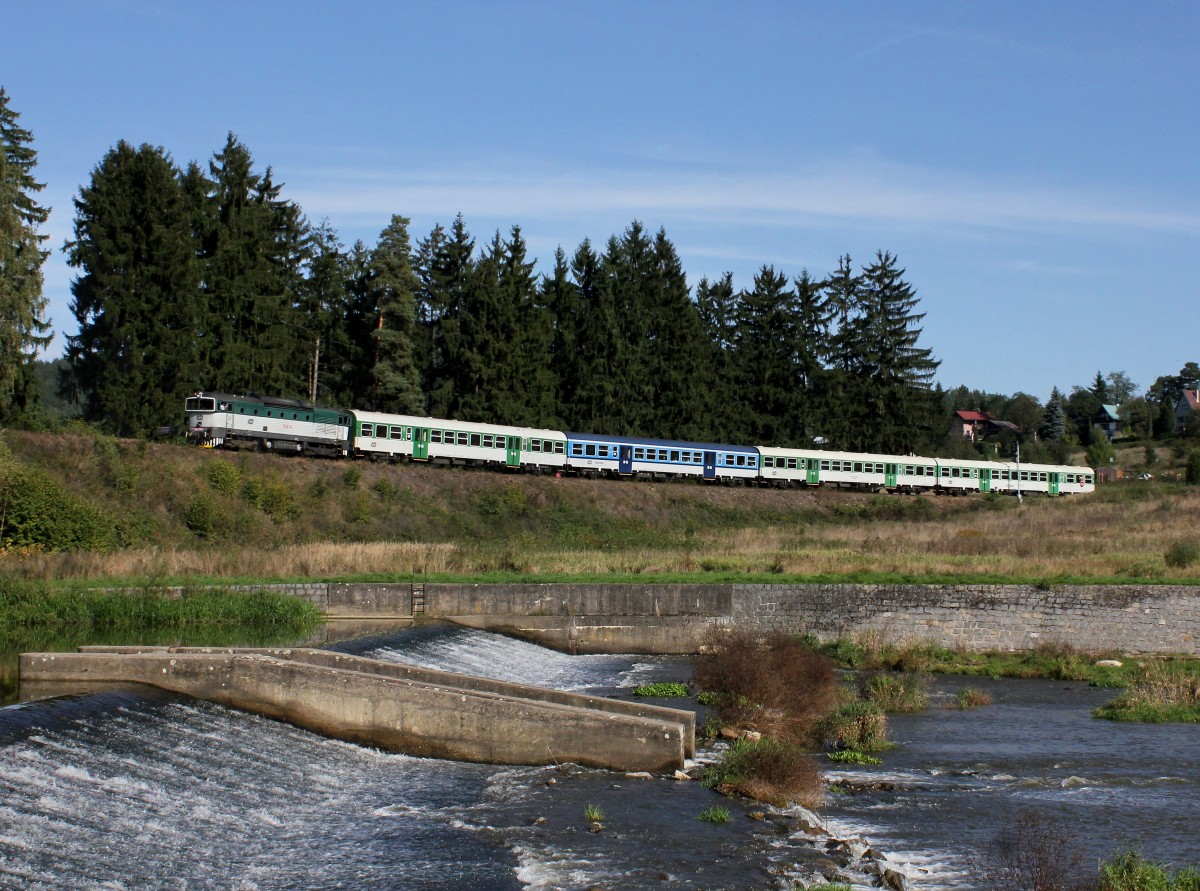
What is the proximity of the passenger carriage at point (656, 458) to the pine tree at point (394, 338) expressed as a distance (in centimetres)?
1154

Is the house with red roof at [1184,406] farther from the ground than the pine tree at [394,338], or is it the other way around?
the house with red roof at [1184,406]

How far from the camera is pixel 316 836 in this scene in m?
13.2

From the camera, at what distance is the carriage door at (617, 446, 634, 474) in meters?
64.5

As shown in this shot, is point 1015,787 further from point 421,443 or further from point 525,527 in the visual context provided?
point 421,443

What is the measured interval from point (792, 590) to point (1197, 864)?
18.6 m

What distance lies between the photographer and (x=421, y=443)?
57.8 metres

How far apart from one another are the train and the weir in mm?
33728

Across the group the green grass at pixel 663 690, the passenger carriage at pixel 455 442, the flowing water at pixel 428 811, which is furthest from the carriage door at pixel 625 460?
the flowing water at pixel 428 811

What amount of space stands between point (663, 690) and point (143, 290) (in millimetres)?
36158

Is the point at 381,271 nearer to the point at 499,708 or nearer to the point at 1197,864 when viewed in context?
the point at 499,708

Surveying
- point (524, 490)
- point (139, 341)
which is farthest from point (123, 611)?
point (524, 490)

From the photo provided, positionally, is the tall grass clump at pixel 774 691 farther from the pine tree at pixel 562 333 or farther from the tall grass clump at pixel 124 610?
the pine tree at pixel 562 333

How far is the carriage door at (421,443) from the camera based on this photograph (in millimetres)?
57594

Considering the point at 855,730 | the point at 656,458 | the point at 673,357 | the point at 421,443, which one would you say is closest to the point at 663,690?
the point at 855,730
